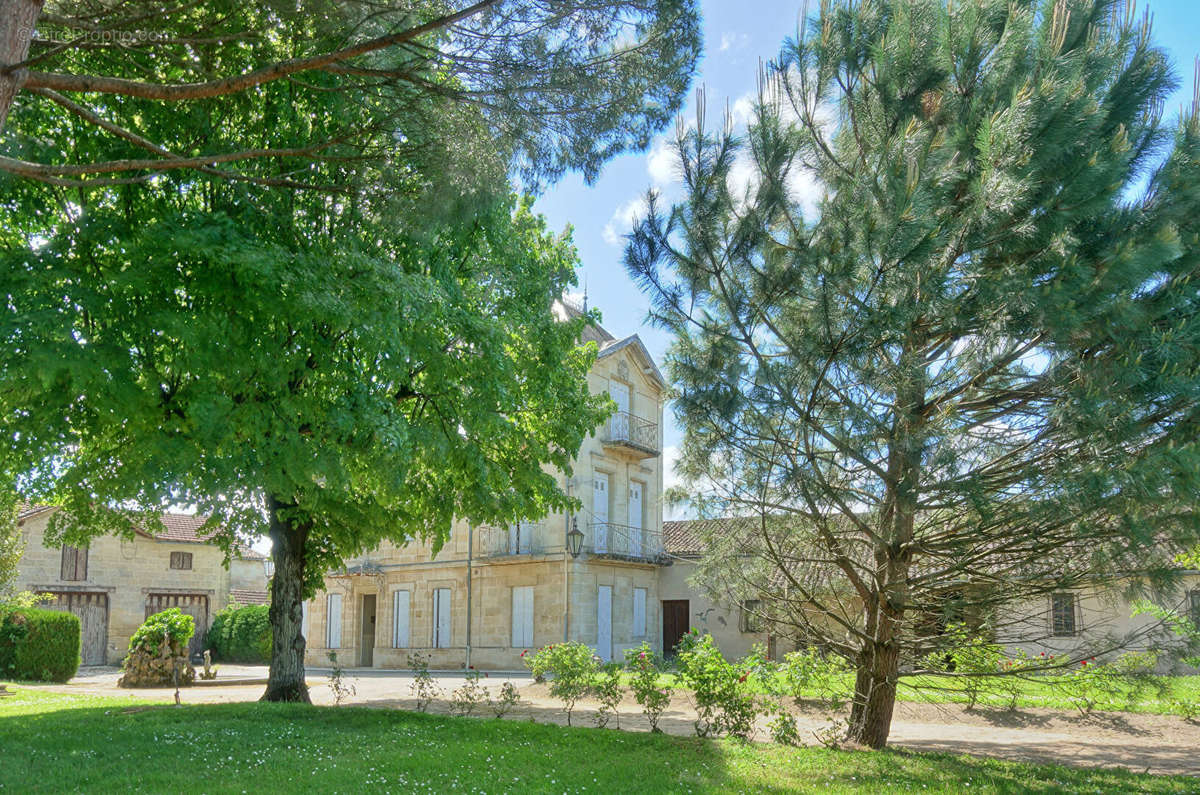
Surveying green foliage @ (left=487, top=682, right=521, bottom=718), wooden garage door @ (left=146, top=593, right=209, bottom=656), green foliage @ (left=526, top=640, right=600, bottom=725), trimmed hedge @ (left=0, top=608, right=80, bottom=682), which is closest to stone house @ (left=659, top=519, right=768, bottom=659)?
green foliage @ (left=487, top=682, right=521, bottom=718)

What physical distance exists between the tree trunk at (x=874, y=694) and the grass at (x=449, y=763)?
0.29 metres

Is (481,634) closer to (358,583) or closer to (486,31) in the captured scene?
(358,583)

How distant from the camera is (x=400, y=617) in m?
28.2

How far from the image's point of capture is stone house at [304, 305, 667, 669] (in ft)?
83.5

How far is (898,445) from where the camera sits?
6480mm

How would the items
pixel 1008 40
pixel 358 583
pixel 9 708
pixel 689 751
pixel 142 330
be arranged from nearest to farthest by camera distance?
pixel 1008 40
pixel 142 330
pixel 689 751
pixel 9 708
pixel 358 583

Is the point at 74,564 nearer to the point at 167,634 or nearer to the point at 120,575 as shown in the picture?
the point at 120,575

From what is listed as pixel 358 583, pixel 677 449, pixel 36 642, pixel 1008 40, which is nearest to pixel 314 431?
pixel 677 449

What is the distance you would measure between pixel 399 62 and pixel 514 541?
20137 millimetres

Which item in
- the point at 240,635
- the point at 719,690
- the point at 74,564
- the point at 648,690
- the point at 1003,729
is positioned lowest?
the point at 240,635

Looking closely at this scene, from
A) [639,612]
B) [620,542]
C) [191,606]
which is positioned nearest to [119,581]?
[191,606]

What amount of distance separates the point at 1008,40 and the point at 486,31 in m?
3.93

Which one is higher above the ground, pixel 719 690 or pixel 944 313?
pixel 944 313

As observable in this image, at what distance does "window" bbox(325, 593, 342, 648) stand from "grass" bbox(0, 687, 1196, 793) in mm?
19619
